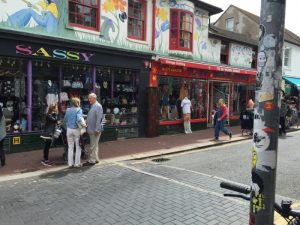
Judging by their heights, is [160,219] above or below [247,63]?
below

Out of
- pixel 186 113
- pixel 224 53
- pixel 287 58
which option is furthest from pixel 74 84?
pixel 287 58

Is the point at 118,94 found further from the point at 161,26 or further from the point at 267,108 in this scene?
the point at 267,108

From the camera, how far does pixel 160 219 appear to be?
499 centimetres

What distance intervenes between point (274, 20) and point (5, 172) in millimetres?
7253

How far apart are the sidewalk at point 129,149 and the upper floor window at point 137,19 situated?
4.42 metres

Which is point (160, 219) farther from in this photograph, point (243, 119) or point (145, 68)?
point (243, 119)

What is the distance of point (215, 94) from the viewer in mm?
18188

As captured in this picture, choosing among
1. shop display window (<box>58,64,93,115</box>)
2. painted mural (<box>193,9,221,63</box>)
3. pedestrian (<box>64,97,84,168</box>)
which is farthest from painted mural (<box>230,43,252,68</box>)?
pedestrian (<box>64,97,84,168</box>)

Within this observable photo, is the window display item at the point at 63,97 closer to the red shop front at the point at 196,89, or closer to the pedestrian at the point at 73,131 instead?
the pedestrian at the point at 73,131

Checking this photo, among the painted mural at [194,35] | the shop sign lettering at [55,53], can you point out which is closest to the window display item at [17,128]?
the shop sign lettering at [55,53]

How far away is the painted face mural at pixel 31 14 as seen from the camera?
9406 millimetres

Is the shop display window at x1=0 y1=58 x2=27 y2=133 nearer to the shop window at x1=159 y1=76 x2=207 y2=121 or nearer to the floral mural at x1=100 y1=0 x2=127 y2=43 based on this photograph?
the floral mural at x1=100 y1=0 x2=127 y2=43

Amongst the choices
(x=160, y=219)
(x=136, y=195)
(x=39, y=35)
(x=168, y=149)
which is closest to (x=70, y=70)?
(x=39, y=35)

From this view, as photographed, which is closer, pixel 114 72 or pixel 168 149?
pixel 168 149
